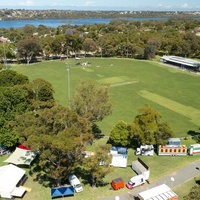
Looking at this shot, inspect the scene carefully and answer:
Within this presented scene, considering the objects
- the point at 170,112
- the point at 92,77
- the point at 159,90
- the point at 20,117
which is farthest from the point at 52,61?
the point at 20,117

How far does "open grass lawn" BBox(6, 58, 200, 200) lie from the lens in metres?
33.8

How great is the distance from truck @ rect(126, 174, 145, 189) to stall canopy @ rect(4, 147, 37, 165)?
12915mm

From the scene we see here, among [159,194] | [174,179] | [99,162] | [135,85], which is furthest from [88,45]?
[159,194]

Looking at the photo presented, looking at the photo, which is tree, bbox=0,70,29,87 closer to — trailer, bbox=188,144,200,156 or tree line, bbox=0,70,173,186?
tree line, bbox=0,70,173,186

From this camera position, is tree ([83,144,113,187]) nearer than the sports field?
Yes

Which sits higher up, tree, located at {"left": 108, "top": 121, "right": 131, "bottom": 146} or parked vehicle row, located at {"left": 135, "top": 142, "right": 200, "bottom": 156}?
tree, located at {"left": 108, "top": 121, "right": 131, "bottom": 146}

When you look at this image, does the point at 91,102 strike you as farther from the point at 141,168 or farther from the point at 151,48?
the point at 151,48

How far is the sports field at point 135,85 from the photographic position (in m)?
50.8

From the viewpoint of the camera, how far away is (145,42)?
11325 centimetres

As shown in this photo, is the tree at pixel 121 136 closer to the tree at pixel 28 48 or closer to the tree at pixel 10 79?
the tree at pixel 10 79

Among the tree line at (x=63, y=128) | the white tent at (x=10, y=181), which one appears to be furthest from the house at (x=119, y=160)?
the white tent at (x=10, y=181)

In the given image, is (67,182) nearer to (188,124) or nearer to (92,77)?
(188,124)

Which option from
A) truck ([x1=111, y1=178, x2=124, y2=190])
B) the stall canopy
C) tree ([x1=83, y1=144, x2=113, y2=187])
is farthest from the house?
the stall canopy

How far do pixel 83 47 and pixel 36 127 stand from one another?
80720 mm
